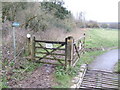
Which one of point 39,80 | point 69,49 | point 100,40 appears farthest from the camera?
point 100,40

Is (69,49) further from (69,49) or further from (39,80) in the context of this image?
(39,80)

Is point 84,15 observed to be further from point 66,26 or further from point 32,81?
point 32,81

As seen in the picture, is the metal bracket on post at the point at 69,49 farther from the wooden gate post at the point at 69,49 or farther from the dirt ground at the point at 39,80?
the dirt ground at the point at 39,80

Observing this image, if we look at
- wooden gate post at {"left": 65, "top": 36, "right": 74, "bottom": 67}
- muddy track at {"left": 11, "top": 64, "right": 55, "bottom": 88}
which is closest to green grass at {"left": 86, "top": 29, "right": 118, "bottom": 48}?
wooden gate post at {"left": 65, "top": 36, "right": 74, "bottom": 67}

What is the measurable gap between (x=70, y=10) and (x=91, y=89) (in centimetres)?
1480

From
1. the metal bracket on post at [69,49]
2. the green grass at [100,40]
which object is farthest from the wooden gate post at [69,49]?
the green grass at [100,40]

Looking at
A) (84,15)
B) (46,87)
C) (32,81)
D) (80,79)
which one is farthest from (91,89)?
(84,15)

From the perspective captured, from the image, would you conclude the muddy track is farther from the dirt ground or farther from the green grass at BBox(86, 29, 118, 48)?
the green grass at BBox(86, 29, 118, 48)

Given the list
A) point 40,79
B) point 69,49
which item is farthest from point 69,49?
point 40,79

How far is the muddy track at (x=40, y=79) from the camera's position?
4.25 m

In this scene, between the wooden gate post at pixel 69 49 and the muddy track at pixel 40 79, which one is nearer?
the muddy track at pixel 40 79

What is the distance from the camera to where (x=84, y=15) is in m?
20.0

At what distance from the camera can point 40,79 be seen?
15.5 feet

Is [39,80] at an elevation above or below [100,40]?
below
